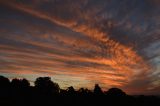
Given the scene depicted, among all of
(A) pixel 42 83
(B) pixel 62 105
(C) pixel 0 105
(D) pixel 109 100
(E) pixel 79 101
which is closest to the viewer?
(C) pixel 0 105

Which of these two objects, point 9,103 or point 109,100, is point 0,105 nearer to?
point 9,103

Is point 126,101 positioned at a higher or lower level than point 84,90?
lower

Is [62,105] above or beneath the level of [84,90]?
beneath

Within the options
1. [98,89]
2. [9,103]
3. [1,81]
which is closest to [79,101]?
[9,103]

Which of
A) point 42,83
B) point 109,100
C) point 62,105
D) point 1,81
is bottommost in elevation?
point 62,105

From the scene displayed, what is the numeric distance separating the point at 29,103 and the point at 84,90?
232ft

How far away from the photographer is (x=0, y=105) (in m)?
80.9

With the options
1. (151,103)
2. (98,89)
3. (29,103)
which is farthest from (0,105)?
(98,89)

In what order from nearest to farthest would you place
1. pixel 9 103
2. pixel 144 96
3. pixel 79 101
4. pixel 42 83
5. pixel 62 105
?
pixel 9 103 < pixel 62 105 < pixel 79 101 < pixel 144 96 < pixel 42 83

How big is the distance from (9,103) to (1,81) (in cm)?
7888

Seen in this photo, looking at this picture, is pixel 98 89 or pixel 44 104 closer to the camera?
pixel 44 104

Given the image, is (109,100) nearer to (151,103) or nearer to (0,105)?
(151,103)

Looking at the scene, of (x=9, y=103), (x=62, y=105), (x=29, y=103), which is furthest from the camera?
(x=62, y=105)

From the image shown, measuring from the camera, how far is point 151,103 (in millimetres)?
133250
